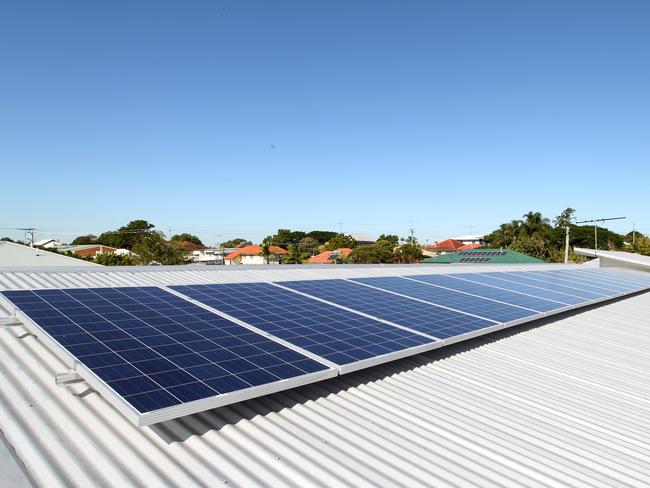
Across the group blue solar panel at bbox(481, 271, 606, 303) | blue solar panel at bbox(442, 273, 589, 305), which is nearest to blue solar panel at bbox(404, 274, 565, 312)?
blue solar panel at bbox(442, 273, 589, 305)

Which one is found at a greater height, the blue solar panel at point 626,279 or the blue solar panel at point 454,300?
the blue solar panel at point 454,300

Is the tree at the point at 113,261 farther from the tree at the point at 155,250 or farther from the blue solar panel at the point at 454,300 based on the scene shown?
the blue solar panel at the point at 454,300

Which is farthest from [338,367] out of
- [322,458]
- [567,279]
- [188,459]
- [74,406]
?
[567,279]

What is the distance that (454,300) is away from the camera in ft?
40.9

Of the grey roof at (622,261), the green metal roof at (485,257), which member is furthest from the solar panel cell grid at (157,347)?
the grey roof at (622,261)

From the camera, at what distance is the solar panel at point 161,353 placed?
4.70m

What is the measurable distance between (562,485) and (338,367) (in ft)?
9.92

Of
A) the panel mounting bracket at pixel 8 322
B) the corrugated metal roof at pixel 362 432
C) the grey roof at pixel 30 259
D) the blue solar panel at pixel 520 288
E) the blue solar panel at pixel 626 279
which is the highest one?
the grey roof at pixel 30 259

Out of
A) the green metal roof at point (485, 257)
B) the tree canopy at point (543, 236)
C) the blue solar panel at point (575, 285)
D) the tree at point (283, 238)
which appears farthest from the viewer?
the tree at point (283, 238)

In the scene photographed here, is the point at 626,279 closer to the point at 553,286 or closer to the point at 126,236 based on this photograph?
the point at 553,286

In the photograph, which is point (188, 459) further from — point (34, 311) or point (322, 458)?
point (34, 311)

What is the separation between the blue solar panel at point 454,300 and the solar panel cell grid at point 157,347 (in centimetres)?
647

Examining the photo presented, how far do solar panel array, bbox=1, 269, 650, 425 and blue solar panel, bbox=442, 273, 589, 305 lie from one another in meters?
2.78

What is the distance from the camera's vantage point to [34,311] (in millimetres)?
6715
